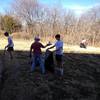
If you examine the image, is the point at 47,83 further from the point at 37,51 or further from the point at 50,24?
the point at 50,24

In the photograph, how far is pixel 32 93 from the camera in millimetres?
10836

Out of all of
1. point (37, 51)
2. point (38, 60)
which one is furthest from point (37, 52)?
point (38, 60)

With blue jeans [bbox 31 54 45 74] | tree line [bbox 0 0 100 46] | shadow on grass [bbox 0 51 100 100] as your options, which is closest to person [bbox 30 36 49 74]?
blue jeans [bbox 31 54 45 74]

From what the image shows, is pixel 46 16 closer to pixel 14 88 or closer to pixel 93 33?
pixel 93 33

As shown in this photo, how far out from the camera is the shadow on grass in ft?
35.4

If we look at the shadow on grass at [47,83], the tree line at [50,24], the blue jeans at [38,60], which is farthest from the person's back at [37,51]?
the tree line at [50,24]

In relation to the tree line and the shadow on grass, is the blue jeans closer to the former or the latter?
the shadow on grass

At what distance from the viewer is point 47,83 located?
39.6 feet

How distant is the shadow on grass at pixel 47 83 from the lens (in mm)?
10803

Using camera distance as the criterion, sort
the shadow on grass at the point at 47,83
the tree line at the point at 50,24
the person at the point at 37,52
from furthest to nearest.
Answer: the tree line at the point at 50,24, the person at the point at 37,52, the shadow on grass at the point at 47,83

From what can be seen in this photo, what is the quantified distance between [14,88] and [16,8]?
1444 inches

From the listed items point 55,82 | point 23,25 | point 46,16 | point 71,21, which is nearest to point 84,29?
point 71,21

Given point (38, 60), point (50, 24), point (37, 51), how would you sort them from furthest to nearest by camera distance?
point (50, 24), point (38, 60), point (37, 51)

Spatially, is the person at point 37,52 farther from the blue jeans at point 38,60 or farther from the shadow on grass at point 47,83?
the shadow on grass at point 47,83
